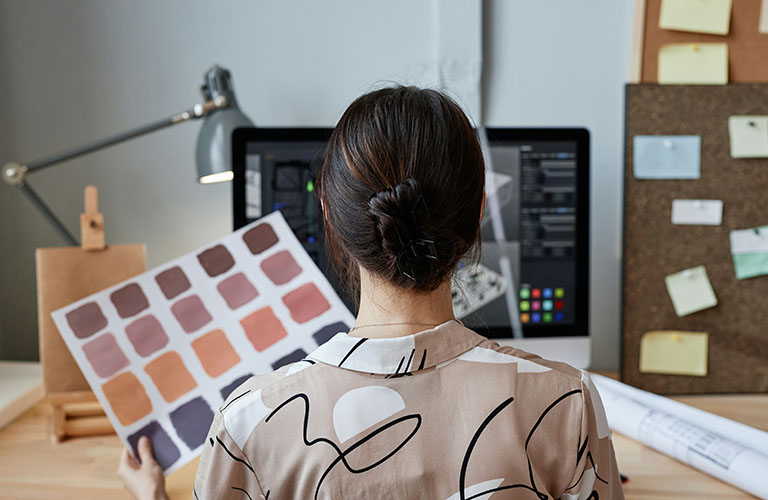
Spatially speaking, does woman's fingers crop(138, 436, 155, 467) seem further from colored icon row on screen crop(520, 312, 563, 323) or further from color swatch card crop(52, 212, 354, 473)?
colored icon row on screen crop(520, 312, 563, 323)

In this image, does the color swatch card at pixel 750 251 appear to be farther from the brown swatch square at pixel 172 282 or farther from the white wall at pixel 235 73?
the brown swatch square at pixel 172 282

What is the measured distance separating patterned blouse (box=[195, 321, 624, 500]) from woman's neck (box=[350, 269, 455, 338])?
2cm

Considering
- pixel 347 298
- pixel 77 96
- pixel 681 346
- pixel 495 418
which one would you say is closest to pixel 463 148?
pixel 495 418

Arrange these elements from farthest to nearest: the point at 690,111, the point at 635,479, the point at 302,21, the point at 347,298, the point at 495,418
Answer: the point at 302,21 → the point at 690,111 → the point at 347,298 → the point at 635,479 → the point at 495,418

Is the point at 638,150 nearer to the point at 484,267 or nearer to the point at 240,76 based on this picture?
the point at 484,267

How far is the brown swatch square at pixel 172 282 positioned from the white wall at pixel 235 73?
0.39 metres

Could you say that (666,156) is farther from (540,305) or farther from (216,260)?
(216,260)

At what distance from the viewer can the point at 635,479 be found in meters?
0.75

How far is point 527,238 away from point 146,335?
0.54 metres

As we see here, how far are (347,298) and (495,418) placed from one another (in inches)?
18.5

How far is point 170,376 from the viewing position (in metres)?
0.75

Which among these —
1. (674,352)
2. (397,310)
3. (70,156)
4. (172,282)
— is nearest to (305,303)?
(172,282)

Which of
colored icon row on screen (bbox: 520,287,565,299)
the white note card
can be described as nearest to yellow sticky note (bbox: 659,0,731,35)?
the white note card

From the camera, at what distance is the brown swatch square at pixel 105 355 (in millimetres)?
740
